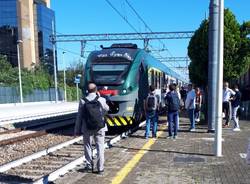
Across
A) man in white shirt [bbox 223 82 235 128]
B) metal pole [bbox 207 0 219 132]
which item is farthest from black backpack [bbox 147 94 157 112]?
man in white shirt [bbox 223 82 235 128]

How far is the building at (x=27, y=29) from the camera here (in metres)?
106

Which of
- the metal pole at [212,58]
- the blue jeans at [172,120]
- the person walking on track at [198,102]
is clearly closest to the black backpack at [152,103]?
the blue jeans at [172,120]

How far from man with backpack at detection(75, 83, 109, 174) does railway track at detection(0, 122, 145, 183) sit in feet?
2.45

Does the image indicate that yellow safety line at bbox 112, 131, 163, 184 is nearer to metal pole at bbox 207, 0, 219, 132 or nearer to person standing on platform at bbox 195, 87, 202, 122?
metal pole at bbox 207, 0, 219, 132

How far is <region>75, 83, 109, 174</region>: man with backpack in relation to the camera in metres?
8.85

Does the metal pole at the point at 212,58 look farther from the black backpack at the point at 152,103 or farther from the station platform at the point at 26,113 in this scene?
the station platform at the point at 26,113

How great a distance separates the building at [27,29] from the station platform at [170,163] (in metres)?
94.7

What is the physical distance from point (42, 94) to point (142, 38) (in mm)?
24768

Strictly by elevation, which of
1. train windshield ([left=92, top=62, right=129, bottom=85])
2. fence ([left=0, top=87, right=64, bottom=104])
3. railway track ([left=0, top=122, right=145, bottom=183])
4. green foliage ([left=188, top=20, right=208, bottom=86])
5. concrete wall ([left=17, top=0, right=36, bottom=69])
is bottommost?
fence ([left=0, top=87, right=64, bottom=104])

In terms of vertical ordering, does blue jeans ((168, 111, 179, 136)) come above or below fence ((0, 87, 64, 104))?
above

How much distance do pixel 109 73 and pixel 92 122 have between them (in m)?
8.35

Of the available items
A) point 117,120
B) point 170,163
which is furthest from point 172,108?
point 170,163

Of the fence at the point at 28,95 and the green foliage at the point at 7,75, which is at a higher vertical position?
the green foliage at the point at 7,75

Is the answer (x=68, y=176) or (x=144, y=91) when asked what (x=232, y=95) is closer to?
(x=144, y=91)
